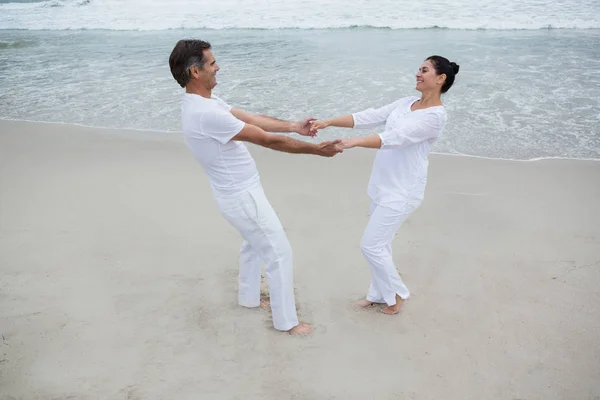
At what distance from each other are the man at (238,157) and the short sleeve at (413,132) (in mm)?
484

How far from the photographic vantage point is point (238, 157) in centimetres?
337

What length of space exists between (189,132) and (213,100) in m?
0.24

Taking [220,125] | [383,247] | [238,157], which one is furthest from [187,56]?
[383,247]

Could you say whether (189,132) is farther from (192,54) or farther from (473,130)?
(473,130)

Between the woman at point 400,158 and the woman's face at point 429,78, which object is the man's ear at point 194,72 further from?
the woman's face at point 429,78

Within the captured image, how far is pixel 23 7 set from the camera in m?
24.5

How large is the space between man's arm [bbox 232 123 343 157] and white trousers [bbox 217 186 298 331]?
317mm

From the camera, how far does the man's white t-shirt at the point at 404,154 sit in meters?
3.44

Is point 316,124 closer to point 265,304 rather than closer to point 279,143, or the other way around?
point 279,143

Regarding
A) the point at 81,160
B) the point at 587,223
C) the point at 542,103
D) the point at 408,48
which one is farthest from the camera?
the point at 408,48

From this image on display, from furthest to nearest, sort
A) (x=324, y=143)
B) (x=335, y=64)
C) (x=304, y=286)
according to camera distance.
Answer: (x=335, y=64) < (x=304, y=286) < (x=324, y=143)

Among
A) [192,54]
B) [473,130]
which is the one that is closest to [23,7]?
[473,130]

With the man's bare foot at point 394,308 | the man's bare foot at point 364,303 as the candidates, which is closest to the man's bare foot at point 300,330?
the man's bare foot at point 364,303

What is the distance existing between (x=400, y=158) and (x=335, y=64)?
8203 mm
